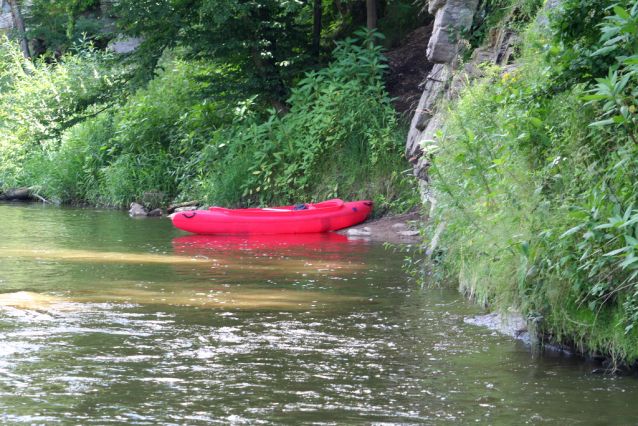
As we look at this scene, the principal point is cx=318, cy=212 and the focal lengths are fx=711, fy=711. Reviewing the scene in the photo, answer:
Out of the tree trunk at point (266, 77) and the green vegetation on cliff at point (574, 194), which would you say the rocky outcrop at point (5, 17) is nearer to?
the tree trunk at point (266, 77)

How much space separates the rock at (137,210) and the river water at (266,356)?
26.1ft

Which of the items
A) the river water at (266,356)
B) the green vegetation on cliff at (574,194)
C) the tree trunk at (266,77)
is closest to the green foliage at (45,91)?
the tree trunk at (266,77)

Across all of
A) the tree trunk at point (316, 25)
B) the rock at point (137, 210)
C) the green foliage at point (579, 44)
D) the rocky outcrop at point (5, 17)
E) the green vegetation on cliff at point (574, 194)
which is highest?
the rocky outcrop at point (5, 17)

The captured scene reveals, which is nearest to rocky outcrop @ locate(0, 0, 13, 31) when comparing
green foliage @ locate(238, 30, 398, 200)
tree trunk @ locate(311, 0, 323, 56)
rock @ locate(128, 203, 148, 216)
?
rock @ locate(128, 203, 148, 216)

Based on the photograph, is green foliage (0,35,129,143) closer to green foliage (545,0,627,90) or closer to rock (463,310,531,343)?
rock (463,310,531,343)

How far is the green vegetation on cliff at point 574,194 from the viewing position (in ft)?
13.8

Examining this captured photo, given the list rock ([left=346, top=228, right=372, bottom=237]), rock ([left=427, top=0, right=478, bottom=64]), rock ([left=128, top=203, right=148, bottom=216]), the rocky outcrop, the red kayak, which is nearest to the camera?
rock ([left=427, top=0, right=478, bottom=64])

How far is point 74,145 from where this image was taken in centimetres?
2058

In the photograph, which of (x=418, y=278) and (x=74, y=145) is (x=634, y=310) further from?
(x=74, y=145)

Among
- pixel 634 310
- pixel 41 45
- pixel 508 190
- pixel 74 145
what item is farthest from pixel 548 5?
pixel 41 45

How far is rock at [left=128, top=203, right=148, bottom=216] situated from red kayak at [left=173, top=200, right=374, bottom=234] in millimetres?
4300

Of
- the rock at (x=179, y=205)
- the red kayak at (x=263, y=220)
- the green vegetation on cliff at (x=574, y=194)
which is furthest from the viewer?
the rock at (x=179, y=205)

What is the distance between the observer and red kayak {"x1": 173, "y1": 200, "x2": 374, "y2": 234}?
13.0 m

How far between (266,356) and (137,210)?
42.0ft
